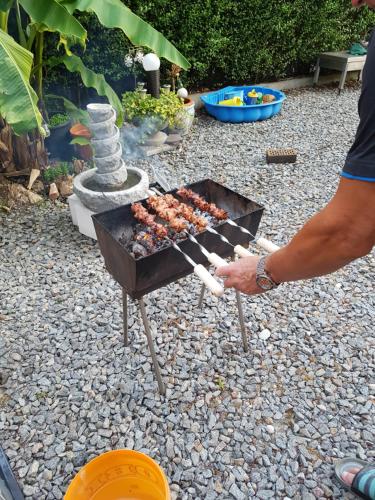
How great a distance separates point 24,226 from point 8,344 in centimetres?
192

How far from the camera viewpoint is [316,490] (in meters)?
2.15

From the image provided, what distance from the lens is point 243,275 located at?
172cm

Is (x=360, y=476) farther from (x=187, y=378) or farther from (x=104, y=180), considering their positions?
(x=104, y=180)

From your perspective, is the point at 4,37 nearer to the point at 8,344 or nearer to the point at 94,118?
the point at 94,118

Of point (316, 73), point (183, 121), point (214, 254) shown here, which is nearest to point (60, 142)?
point (183, 121)

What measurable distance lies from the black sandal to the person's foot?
0.04ft

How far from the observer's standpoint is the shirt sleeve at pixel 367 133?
1.07 meters

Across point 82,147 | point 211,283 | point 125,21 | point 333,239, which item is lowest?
point 82,147

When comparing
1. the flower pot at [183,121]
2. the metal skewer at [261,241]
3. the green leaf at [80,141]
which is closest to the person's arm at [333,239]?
the metal skewer at [261,241]

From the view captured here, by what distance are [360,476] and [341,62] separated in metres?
10.1

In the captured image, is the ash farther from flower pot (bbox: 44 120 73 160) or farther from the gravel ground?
flower pot (bbox: 44 120 73 160)

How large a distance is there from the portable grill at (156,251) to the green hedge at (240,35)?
198 inches

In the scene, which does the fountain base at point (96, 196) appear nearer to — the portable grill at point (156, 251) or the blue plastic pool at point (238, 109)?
the portable grill at point (156, 251)

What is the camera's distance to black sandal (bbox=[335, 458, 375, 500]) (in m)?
2.03
